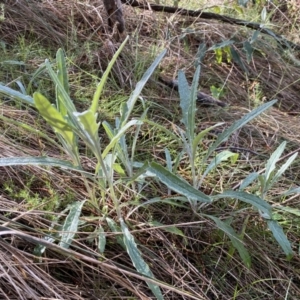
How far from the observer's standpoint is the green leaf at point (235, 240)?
3.81 ft

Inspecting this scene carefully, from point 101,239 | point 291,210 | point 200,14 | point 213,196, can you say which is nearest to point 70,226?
point 101,239

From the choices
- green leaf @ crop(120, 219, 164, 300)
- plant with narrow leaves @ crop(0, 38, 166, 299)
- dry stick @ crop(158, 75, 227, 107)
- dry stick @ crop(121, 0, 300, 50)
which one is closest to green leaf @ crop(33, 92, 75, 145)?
plant with narrow leaves @ crop(0, 38, 166, 299)

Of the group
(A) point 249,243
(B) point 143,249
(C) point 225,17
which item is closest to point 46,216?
(B) point 143,249

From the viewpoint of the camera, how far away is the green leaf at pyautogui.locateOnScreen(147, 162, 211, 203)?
1084 mm

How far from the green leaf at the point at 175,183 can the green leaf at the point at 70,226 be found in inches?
7.9

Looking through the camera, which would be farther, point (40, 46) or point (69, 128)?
point (40, 46)

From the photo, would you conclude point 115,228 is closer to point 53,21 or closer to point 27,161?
point 27,161

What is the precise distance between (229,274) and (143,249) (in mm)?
232

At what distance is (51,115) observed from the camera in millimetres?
998

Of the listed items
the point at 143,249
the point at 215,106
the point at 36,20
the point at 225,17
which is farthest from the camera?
the point at 225,17

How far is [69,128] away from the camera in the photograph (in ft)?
3.43

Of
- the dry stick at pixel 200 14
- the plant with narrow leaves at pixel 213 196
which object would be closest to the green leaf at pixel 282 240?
the plant with narrow leaves at pixel 213 196

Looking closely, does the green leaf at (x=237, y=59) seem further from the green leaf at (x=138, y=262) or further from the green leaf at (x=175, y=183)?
the green leaf at (x=138, y=262)

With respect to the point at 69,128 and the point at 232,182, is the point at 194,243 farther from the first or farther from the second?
the point at 69,128
